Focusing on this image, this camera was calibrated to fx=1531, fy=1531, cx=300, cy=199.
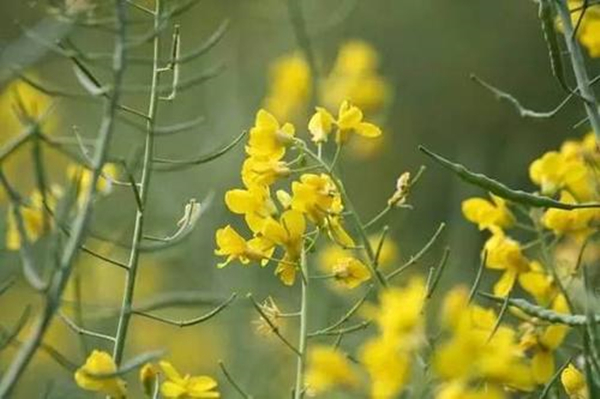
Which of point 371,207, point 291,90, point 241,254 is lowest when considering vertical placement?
point 371,207

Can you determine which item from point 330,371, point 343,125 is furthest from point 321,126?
point 330,371

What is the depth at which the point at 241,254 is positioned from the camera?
146cm

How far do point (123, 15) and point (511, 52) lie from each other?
15.5 feet

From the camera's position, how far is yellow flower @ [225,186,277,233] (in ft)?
4.74

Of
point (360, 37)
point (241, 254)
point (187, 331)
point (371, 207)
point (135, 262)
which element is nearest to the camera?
point (135, 262)

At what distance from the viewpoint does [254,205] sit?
1451 mm

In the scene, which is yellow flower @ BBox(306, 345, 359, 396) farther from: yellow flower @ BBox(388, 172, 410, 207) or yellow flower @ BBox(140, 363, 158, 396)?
yellow flower @ BBox(388, 172, 410, 207)

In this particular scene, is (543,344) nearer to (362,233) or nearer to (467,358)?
(362,233)

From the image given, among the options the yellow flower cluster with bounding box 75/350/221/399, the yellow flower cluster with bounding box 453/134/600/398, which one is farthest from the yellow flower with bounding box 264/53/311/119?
the yellow flower cluster with bounding box 75/350/221/399

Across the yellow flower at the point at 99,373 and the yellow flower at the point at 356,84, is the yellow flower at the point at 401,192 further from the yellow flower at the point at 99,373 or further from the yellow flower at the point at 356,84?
the yellow flower at the point at 356,84

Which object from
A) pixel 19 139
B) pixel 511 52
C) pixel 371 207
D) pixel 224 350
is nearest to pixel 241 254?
pixel 19 139

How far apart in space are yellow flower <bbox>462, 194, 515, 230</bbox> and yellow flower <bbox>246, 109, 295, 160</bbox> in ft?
0.89

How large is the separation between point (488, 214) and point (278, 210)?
0.29m

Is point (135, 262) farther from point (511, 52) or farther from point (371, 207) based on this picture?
point (511, 52)
